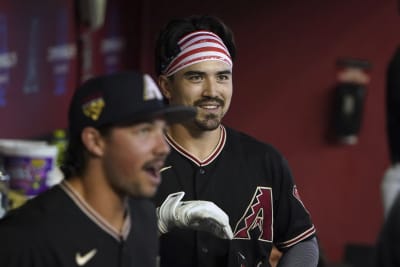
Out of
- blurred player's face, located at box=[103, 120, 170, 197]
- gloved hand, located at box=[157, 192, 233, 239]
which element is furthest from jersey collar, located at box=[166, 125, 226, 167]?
blurred player's face, located at box=[103, 120, 170, 197]

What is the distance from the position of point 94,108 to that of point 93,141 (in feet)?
0.28

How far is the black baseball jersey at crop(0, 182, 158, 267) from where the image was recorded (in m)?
2.84

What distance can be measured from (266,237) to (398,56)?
74 centimetres

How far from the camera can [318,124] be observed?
9.34 metres

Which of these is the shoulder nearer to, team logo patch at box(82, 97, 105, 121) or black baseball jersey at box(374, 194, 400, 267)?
team logo patch at box(82, 97, 105, 121)

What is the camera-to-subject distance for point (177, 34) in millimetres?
3988

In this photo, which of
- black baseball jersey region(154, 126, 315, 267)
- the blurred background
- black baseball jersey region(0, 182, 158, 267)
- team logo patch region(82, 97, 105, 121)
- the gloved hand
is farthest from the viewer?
the blurred background

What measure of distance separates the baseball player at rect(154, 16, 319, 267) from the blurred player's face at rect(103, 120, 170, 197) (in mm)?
717

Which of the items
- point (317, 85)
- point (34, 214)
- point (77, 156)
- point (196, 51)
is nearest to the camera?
point (34, 214)

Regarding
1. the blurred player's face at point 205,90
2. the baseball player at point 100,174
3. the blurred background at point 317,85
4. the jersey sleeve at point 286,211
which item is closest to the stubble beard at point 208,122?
the blurred player's face at point 205,90

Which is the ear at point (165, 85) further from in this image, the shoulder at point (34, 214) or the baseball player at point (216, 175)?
the shoulder at point (34, 214)

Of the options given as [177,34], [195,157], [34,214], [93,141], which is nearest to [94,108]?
[93,141]

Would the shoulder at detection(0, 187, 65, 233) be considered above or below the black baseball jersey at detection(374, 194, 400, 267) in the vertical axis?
above

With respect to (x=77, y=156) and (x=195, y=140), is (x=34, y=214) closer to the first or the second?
(x=77, y=156)
